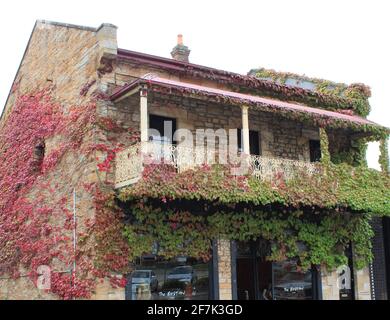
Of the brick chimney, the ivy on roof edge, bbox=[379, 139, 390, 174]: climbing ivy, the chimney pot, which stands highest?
the chimney pot

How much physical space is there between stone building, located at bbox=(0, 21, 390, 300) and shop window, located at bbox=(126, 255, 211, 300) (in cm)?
3

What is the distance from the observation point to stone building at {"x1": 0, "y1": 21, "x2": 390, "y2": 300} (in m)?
14.2

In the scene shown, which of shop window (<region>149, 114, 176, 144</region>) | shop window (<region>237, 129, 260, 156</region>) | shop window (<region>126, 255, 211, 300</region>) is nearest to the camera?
shop window (<region>126, 255, 211, 300</region>)

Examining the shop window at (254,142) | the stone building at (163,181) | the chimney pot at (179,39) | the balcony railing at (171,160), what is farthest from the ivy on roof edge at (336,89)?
the balcony railing at (171,160)

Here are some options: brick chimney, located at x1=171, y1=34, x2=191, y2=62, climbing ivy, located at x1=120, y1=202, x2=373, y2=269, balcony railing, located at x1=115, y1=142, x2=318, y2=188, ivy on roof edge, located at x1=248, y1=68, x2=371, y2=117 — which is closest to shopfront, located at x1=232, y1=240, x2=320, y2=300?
climbing ivy, located at x1=120, y1=202, x2=373, y2=269

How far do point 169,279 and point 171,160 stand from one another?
127 inches

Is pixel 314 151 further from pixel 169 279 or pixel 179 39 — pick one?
pixel 169 279

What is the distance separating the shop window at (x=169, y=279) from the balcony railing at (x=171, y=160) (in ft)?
7.35

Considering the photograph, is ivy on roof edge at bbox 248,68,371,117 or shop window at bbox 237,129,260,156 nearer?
shop window at bbox 237,129,260,156

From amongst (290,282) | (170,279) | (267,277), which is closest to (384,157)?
(290,282)

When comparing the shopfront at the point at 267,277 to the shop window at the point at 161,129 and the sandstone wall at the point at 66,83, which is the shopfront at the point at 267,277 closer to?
the shop window at the point at 161,129

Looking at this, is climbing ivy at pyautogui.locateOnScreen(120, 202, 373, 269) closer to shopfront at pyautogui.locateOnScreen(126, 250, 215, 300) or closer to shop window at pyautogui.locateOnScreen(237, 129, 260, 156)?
→ shopfront at pyautogui.locateOnScreen(126, 250, 215, 300)

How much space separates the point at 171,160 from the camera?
14016 mm

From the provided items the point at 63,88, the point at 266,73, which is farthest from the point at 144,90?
the point at 266,73
